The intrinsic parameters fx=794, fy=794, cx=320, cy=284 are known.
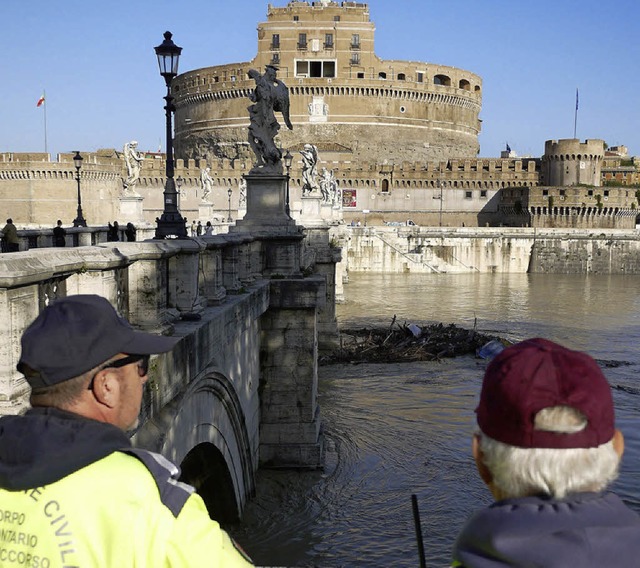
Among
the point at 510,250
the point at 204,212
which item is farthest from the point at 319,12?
the point at 204,212

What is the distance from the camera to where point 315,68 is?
78188 mm

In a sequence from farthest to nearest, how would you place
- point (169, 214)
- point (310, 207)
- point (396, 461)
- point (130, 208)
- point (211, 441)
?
point (310, 207), point (130, 208), point (396, 461), point (169, 214), point (211, 441)

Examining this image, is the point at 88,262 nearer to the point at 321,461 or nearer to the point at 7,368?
the point at 7,368

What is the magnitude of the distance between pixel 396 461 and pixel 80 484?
37.7 ft

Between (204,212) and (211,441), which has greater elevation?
(204,212)

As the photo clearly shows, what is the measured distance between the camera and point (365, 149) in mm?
77750

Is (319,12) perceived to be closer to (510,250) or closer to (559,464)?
(510,250)

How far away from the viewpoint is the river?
9484 millimetres

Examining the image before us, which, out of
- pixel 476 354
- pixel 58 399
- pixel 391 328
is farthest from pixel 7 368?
pixel 391 328

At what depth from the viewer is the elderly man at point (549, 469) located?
65.2 inches

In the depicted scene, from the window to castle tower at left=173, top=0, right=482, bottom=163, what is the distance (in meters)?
0.10

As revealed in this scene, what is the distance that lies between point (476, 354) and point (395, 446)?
31.1 ft

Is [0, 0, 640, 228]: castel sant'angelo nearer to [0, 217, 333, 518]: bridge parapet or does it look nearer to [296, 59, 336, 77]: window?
[296, 59, 336, 77]: window

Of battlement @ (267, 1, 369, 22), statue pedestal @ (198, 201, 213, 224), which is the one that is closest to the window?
battlement @ (267, 1, 369, 22)
